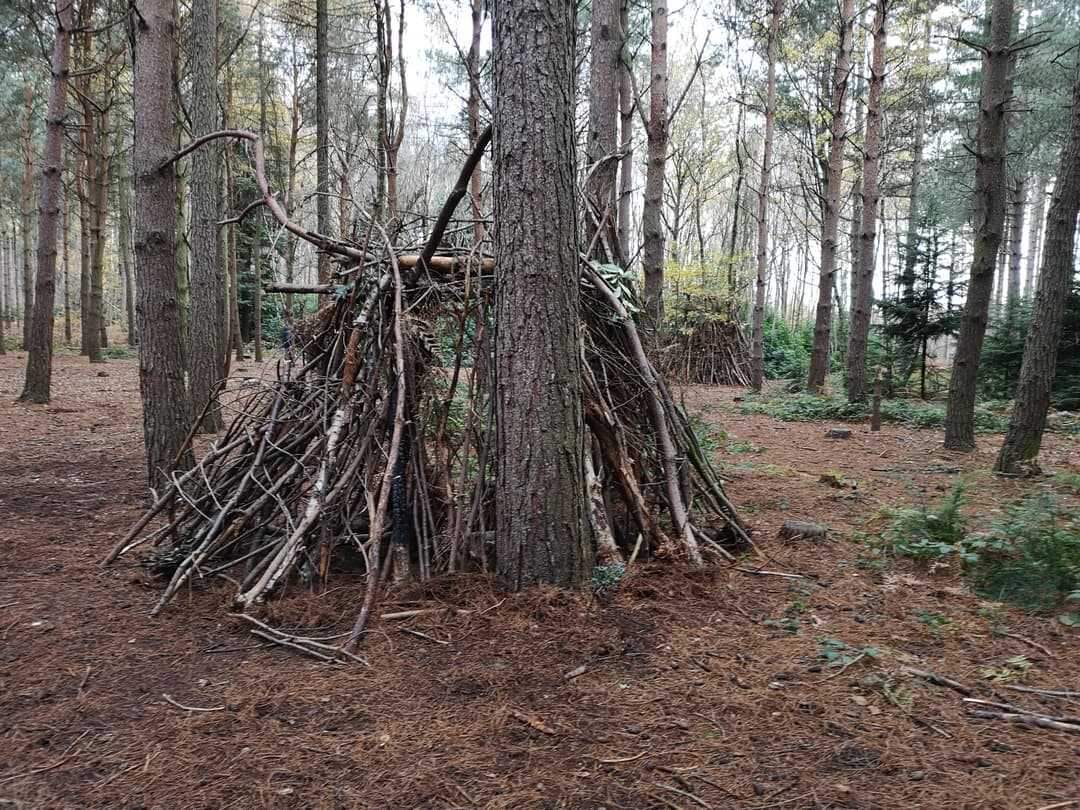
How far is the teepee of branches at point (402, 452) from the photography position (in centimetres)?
351

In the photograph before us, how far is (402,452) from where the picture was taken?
12.1ft

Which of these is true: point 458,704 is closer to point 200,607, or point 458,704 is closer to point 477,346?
point 200,607

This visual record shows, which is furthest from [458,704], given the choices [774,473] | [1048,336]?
[1048,336]

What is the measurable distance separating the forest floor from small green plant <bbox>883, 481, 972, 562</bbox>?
0.43ft

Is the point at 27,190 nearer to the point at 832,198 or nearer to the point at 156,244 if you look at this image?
the point at 156,244

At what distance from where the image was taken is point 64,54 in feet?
29.6

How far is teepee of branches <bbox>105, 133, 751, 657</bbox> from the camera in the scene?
3.51 metres

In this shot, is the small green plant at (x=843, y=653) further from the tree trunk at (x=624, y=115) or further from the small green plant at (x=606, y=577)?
the tree trunk at (x=624, y=115)

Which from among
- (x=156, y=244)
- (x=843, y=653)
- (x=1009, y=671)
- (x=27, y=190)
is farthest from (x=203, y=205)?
(x=27, y=190)

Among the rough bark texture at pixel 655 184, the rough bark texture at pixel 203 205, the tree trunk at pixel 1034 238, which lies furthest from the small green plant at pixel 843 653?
the tree trunk at pixel 1034 238

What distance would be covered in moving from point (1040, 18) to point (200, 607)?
28.3 m

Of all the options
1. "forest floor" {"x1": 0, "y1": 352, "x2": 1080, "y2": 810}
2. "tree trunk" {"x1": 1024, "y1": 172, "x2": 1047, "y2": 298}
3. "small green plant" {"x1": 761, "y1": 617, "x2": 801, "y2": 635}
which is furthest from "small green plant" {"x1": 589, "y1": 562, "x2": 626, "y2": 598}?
"tree trunk" {"x1": 1024, "y1": 172, "x2": 1047, "y2": 298}

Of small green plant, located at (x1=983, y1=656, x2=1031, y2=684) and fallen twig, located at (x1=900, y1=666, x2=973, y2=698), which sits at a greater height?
small green plant, located at (x1=983, y1=656, x2=1031, y2=684)

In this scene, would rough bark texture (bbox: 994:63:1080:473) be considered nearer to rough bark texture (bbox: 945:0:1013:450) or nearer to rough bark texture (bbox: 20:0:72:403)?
rough bark texture (bbox: 945:0:1013:450)
